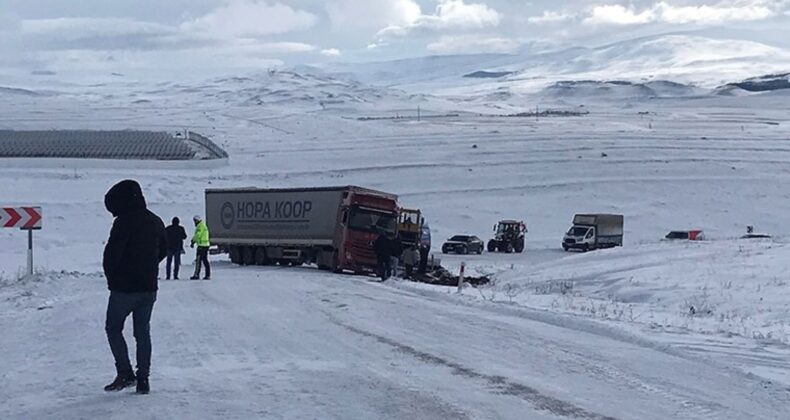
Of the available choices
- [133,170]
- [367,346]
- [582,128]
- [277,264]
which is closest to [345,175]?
[133,170]

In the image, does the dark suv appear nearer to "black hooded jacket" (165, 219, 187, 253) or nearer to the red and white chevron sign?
"black hooded jacket" (165, 219, 187, 253)

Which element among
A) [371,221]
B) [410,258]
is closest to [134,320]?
[371,221]

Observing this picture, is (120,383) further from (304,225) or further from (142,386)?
(304,225)

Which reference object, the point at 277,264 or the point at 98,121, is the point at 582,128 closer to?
the point at 98,121

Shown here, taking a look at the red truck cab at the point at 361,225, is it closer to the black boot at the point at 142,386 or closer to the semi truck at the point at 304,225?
the semi truck at the point at 304,225

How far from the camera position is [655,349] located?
45.4ft

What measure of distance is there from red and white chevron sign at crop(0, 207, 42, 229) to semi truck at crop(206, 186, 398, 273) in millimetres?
12961

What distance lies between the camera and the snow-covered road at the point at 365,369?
977 cm

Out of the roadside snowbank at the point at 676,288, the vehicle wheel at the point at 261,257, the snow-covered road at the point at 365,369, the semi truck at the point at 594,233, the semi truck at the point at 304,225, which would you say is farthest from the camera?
the semi truck at the point at 594,233

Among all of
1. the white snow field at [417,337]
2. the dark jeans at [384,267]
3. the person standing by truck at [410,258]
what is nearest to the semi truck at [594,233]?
the white snow field at [417,337]

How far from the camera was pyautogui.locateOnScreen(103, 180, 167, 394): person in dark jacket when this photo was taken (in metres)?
9.86

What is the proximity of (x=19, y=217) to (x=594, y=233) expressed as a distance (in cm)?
3734

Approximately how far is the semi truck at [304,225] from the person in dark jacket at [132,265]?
26.3m

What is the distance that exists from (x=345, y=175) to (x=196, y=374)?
209 feet
